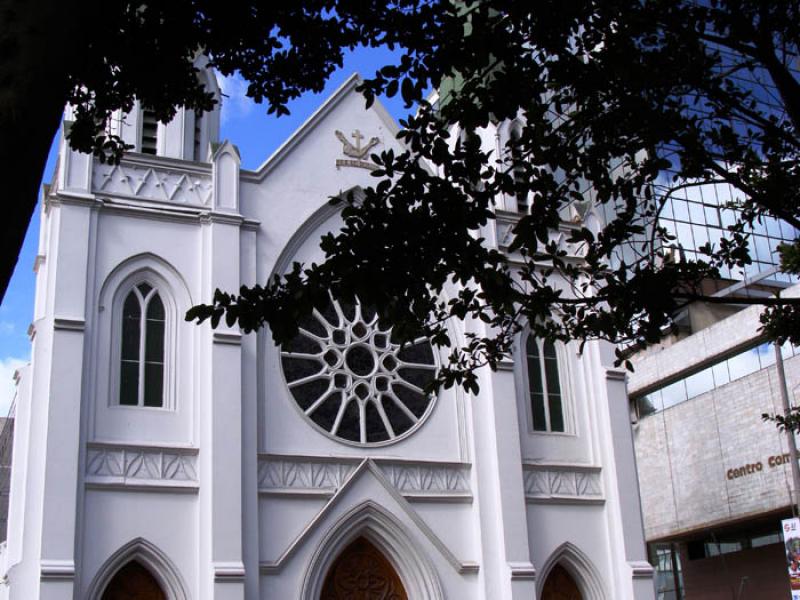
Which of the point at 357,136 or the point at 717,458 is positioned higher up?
the point at 357,136

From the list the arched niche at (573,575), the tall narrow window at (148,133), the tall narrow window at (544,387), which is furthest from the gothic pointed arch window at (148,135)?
the arched niche at (573,575)

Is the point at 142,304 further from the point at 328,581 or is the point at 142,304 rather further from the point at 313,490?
the point at 328,581

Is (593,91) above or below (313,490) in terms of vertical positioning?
above

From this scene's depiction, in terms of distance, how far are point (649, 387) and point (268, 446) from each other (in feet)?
76.0

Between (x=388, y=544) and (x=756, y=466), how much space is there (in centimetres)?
1811

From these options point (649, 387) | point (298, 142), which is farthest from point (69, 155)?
point (649, 387)

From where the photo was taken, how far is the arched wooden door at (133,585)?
17.3m

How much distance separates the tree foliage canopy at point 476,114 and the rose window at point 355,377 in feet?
32.4

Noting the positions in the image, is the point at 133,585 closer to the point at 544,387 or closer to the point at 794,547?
the point at 544,387

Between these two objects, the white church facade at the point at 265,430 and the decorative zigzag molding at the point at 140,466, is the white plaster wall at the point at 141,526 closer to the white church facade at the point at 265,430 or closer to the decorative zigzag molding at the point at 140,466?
the white church facade at the point at 265,430

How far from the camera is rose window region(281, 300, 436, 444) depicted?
20.1 m

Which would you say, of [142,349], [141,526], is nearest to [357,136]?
[142,349]

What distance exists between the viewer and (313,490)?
19000 mm

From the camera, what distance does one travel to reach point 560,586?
20875 mm
